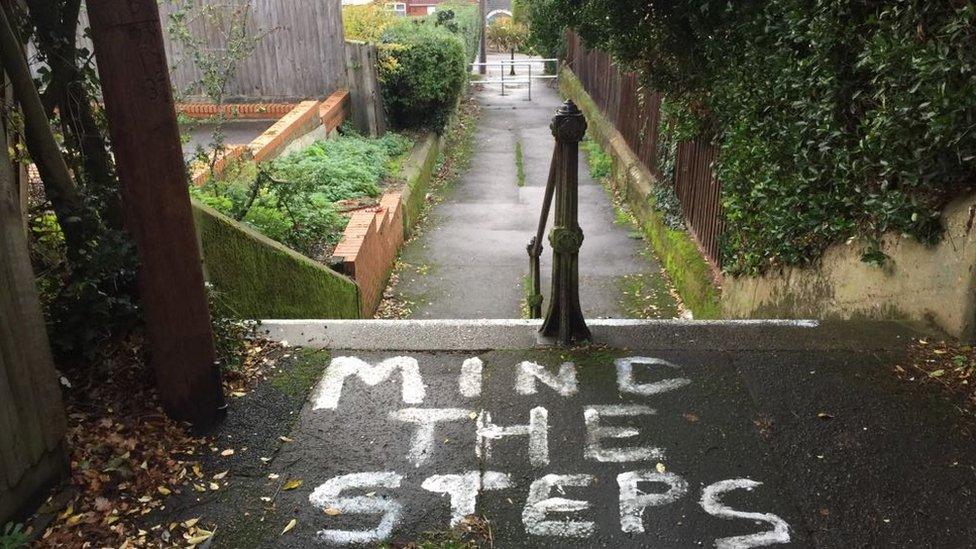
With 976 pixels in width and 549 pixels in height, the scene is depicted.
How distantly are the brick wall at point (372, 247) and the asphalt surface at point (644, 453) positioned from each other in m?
2.63

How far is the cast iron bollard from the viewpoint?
3.80 metres

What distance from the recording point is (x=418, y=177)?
35.4 ft

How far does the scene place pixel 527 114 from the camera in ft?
64.3

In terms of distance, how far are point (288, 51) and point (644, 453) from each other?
→ 10244mm

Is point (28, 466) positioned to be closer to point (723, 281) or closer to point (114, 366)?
point (114, 366)

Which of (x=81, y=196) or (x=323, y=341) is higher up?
(x=81, y=196)

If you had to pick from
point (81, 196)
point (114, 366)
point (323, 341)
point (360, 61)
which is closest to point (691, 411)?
point (323, 341)

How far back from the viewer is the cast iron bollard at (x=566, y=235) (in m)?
3.80

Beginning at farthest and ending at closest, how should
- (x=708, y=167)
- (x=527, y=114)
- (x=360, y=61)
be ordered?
(x=527, y=114) → (x=360, y=61) → (x=708, y=167)

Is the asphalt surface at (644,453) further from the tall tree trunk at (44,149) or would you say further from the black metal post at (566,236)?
the tall tree trunk at (44,149)

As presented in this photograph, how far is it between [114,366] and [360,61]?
29.9ft

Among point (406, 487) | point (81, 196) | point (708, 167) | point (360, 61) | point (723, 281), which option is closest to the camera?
point (406, 487)

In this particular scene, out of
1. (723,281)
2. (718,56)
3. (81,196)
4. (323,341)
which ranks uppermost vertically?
(718,56)

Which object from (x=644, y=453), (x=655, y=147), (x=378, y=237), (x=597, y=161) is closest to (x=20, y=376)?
(x=644, y=453)
